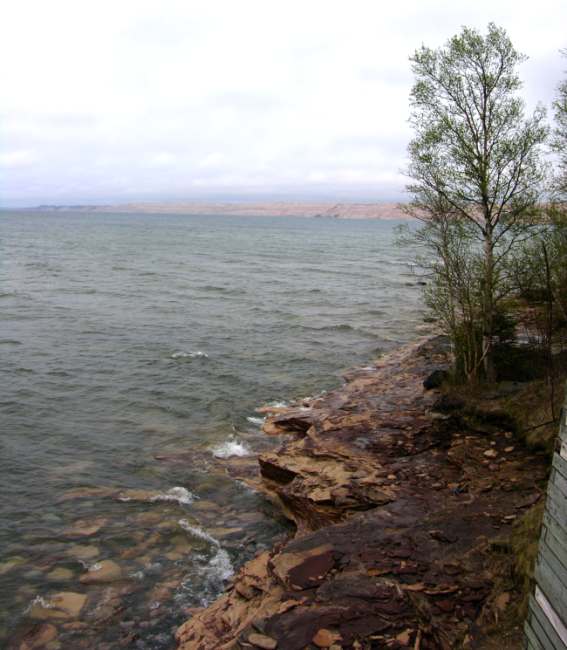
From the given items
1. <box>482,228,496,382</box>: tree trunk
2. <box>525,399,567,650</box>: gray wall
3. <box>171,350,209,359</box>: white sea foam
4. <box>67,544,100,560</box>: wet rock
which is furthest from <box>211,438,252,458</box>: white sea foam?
<box>525,399,567,650</box>: gray wall

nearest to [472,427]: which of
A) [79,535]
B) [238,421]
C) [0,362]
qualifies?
[238,421]

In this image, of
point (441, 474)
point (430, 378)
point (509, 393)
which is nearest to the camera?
point (441, 474)

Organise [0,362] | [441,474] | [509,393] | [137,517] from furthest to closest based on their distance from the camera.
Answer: [0,362], [509,393], [137,517], [441,474]

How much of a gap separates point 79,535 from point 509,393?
11786 mm

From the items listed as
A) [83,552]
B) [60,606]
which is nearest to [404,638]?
[60,606]

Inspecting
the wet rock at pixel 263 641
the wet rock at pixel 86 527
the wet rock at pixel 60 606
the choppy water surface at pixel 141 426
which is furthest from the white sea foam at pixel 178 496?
the wet rock at pixel 263 641

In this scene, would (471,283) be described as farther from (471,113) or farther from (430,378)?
(471,113)

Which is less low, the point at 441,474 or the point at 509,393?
the point at 509,393

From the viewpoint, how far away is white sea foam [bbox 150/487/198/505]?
1418 cm

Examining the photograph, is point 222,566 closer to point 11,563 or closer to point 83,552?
point 83,552

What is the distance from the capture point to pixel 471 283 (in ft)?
56.4

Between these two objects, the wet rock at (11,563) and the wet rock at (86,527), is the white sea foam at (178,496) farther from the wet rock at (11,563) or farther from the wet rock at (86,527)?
the wet rock at (11,563)

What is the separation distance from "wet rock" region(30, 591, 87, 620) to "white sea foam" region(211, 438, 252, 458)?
21.5 ft

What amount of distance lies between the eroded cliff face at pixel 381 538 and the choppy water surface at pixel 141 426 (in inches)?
51.8
